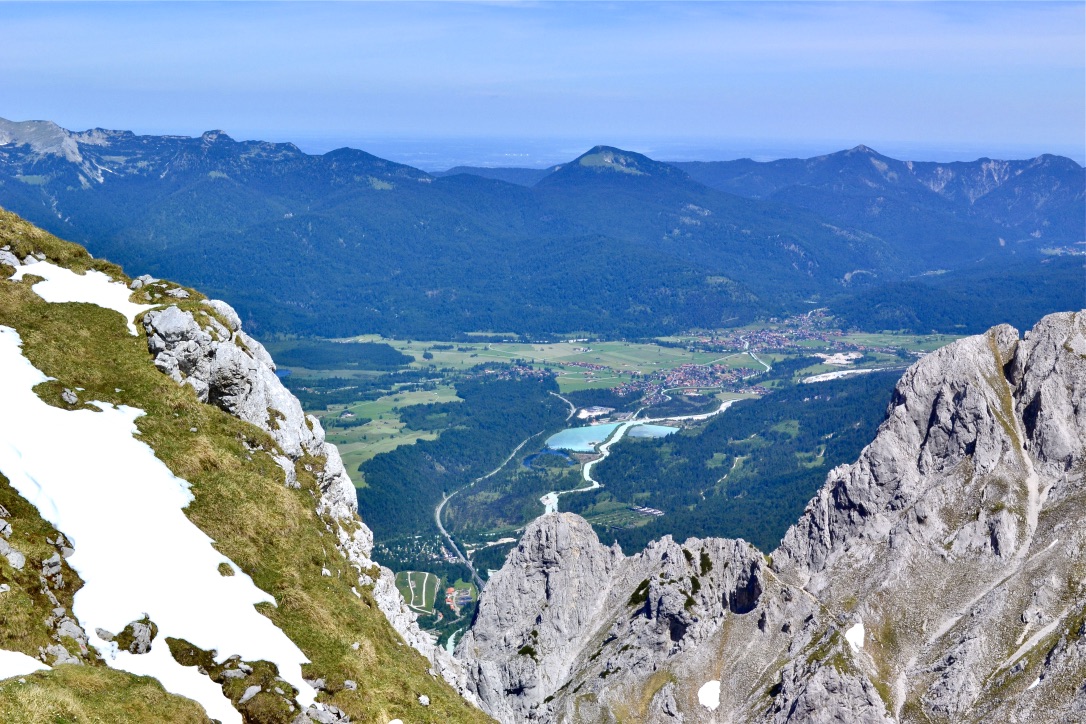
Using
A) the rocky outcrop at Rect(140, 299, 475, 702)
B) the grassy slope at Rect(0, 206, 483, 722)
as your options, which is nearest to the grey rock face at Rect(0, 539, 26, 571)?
the grassy slope at Rect(0, 206, 483, 722)

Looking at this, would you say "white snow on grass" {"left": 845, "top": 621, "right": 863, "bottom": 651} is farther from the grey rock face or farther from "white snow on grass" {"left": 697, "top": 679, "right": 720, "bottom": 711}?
the grey rock face

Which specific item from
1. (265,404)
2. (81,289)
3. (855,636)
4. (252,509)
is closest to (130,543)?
(252,509)

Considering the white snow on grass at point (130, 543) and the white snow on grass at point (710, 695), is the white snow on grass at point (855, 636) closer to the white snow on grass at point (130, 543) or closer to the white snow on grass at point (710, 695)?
the white snow on grass at point (710, 695)

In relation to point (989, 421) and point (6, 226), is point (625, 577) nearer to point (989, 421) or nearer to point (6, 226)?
point (989, 421)

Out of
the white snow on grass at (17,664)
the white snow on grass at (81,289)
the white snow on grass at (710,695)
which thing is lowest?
the white snow on grass at (710,695)

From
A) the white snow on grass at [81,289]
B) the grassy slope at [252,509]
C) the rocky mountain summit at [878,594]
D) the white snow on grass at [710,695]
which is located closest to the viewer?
the grassy slope at [252,509]

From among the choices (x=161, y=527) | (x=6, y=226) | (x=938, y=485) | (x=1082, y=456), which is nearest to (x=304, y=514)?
(x=161, y=527)

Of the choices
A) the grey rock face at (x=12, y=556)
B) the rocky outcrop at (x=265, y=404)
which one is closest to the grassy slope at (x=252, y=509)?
the rocky outcrop at (x=265, y=404)

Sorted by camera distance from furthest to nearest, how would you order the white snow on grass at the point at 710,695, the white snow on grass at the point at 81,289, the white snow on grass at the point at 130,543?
the white snow on grass at the point at 710,695 → the white snow on grass at the point at 81,289 → the white snow on grass at the point at 130,543
